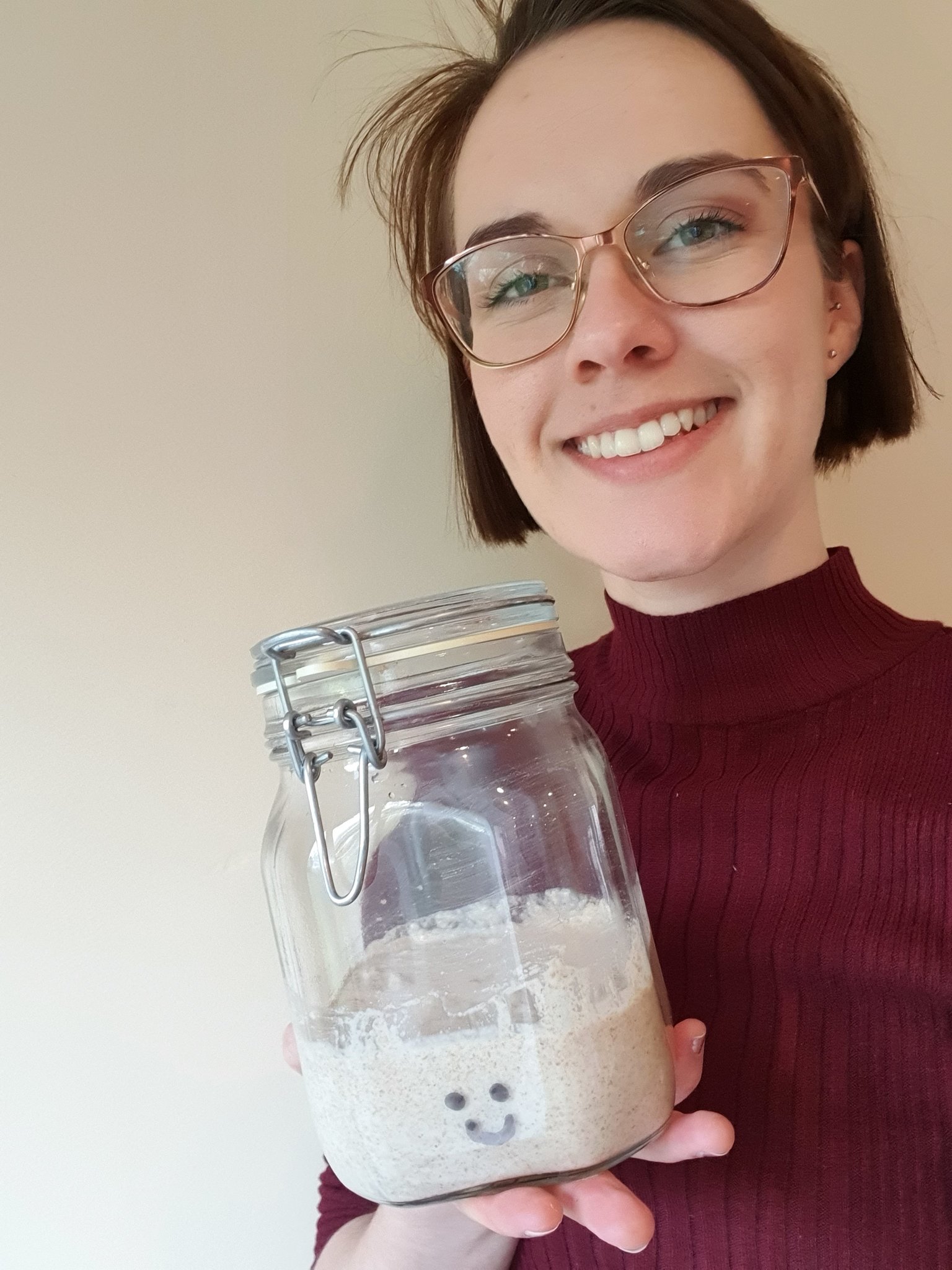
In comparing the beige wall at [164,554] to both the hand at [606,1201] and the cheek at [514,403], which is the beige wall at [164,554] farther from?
the hand at [606,1201]

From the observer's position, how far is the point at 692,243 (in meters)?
0.63

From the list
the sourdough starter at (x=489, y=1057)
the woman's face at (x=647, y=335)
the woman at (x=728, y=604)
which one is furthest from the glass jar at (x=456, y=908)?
the woman's face at (x=647, y=335)

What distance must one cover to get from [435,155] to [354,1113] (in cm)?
80

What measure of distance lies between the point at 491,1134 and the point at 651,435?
47cm

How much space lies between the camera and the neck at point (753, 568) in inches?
29.0

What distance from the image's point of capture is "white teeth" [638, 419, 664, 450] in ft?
2.12

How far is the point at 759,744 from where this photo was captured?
2.27ft

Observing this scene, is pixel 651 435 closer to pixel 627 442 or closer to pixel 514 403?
pixel 627 442

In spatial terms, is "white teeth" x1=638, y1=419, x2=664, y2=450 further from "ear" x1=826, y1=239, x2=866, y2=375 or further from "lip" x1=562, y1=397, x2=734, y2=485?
"ear" x1=826, y1=239, x2=866, y2=375

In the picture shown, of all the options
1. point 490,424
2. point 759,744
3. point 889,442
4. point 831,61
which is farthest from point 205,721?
point 831,61

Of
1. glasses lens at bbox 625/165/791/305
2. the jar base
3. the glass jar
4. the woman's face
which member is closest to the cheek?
the woman's face

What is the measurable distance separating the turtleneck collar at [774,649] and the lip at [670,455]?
15 centimetres

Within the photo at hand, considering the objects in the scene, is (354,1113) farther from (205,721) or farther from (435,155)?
(435,155)

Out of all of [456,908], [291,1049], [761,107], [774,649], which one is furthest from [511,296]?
[291,1049]
